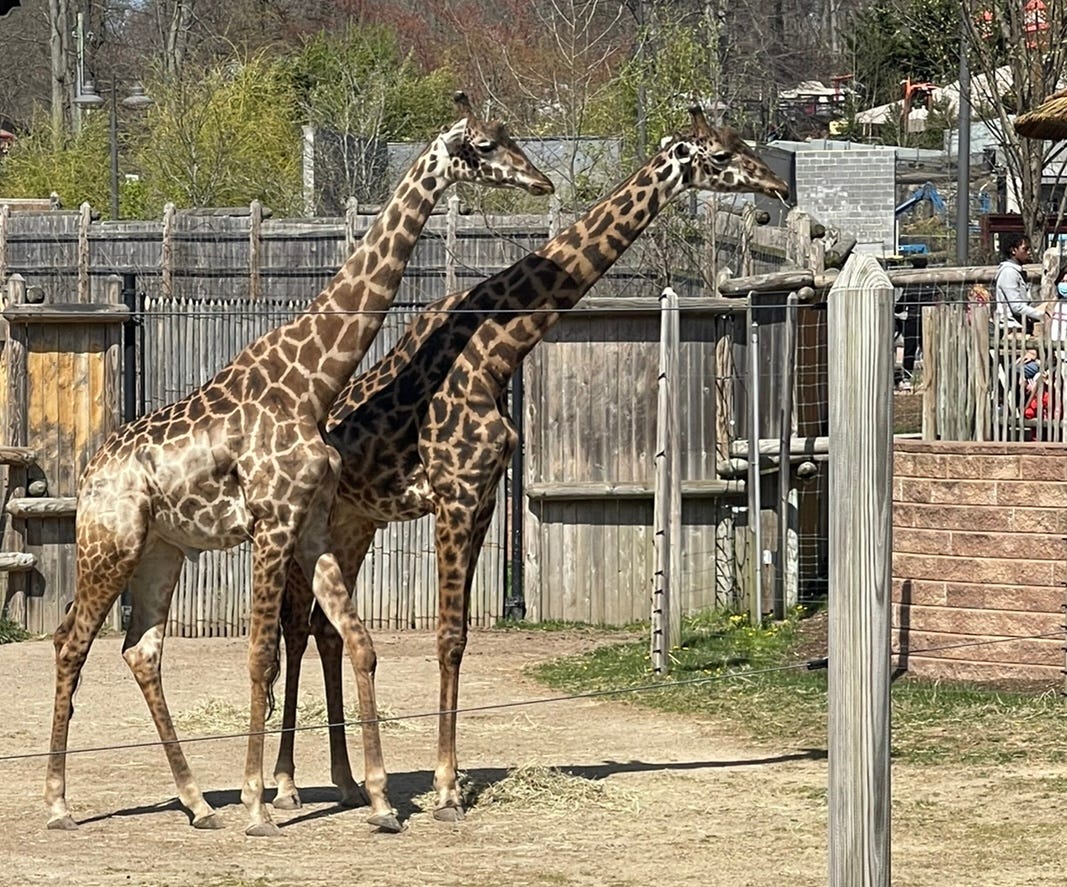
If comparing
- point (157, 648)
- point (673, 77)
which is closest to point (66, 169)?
point (673, 77)

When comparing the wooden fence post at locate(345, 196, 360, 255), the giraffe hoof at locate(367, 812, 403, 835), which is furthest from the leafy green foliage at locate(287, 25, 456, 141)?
the giraffe hoof at locate(367, 812, 403, 835)

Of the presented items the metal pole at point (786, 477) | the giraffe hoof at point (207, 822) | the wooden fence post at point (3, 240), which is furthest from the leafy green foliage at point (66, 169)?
the giraffe hoof at point (207, 822)

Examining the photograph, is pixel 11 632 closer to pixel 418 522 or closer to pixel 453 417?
pixel 418 522

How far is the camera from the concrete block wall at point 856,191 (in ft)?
107

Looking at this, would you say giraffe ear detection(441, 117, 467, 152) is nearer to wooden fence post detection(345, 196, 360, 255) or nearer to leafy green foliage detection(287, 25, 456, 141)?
wooden fence post detection(345, 196, 360, 255)

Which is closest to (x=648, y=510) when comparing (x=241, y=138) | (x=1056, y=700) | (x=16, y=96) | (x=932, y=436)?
(x=932, y=436)

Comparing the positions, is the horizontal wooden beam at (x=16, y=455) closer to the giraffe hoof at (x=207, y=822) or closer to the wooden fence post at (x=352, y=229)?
the giraffe hoof at (x=207, y=822)

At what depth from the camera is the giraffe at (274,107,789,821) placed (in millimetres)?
8672

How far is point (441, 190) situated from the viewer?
28.6 ft

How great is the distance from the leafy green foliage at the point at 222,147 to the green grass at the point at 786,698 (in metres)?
25.6

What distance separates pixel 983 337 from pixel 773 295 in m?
2.86

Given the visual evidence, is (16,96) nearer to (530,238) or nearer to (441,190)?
(530,238)

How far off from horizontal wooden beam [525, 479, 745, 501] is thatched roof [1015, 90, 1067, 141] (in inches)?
123

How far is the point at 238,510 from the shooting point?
8250 millimetres
